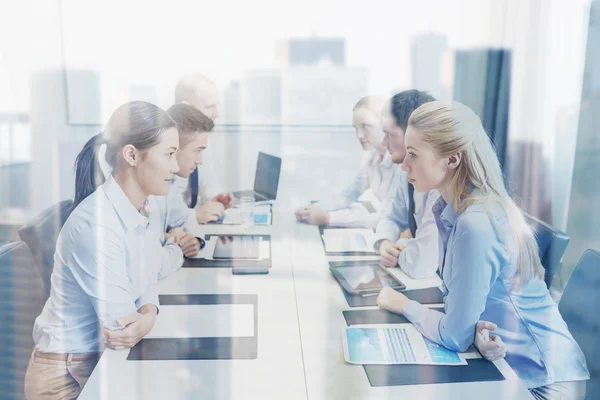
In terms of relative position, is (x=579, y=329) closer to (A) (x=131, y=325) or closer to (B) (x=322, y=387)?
(B) (x=322, y=387)

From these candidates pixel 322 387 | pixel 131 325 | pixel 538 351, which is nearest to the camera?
pixel 322 387

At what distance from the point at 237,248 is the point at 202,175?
765 millimetres

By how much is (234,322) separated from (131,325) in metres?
0.20

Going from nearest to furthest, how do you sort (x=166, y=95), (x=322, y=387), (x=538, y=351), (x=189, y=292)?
1. (x=322, y=387)
2. (x=538, y=351)
3. (x=189, y=292)
4. (x=166, y=95)

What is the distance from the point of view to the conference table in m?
0.82

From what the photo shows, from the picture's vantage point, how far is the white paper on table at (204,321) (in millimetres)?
987

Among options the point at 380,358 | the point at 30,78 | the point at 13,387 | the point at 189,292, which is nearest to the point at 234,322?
the point at 189,292

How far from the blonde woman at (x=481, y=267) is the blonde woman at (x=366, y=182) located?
1.95 ft

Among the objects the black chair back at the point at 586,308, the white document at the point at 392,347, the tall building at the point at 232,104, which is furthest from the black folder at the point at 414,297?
the tall building at the point at 232,104

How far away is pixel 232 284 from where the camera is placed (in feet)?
4.04

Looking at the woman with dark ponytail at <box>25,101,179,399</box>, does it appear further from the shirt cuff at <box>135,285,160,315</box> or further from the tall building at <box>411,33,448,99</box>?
the tall building at <box>411,33,448,99</box>

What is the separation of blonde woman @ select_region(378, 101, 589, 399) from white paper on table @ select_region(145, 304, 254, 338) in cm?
30

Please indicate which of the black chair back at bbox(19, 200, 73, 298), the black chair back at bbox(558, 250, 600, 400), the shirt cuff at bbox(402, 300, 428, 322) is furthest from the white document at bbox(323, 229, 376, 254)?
the black chair back at bbox(19, 200, 73, 298)

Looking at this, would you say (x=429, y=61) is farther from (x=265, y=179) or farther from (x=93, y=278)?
(x=93, y=278)
